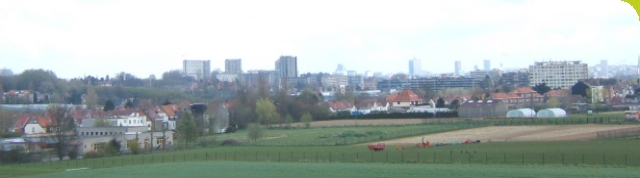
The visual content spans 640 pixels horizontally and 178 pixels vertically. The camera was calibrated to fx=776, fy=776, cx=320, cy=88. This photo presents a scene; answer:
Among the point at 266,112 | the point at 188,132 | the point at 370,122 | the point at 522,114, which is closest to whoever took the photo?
the point at 188,132

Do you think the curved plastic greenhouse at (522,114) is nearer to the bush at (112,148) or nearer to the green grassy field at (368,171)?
the bush at (112,148)

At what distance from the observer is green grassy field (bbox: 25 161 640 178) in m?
22.8

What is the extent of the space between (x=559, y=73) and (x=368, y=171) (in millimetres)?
134292

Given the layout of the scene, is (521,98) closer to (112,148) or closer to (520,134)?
(520,134)

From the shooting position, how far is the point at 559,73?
15112 cm

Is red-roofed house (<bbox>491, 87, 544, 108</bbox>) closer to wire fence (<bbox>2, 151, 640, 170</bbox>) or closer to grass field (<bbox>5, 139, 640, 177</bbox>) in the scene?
grass field (<bbox>5, 139, 640, 177</bbox>)

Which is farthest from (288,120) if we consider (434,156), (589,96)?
(434,156)

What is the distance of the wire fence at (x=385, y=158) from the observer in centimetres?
2737

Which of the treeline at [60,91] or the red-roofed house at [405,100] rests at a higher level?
the treeline at [60,91]

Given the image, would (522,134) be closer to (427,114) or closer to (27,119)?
(427,114)

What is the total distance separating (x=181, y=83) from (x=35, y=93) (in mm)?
42373

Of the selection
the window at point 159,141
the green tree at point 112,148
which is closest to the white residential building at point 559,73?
the window at point 159,141

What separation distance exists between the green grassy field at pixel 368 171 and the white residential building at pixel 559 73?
12812cm

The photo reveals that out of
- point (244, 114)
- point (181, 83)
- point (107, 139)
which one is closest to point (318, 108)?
point (244, 114)
